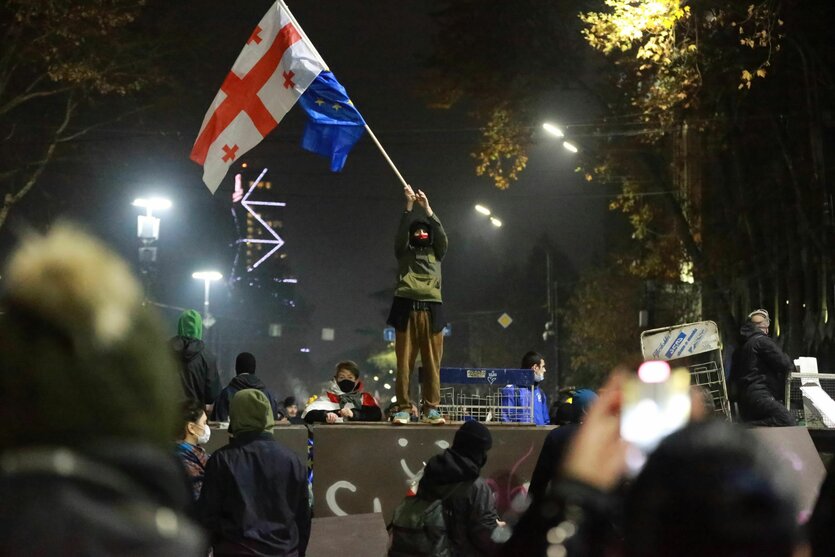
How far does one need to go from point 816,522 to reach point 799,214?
22.3 meters

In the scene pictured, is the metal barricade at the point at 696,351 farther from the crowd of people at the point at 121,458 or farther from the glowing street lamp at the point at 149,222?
the glowing street lamp at the point at 149,222

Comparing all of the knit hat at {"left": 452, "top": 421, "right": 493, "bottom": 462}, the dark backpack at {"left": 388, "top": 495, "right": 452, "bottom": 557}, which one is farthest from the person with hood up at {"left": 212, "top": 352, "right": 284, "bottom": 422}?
the knit hat at {"left": 452, "top": 421, "right": 493, "bottom": 462}

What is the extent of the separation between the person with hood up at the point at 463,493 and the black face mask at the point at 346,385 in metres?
3.61

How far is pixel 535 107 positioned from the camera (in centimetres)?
2686

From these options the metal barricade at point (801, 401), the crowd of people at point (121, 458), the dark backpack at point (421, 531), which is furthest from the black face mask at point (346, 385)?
the crowd of people at point (121, 458)

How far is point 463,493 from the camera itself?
6.98 m

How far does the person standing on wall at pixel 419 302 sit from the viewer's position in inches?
404

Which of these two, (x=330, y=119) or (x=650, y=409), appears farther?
(x=330, y=119)

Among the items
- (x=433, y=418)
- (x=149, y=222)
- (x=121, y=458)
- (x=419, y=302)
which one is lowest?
(x=121, y=458)

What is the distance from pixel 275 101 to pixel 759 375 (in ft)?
17.9

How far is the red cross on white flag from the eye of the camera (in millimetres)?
11352

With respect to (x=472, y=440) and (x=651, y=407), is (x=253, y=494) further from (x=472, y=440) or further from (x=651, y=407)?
(x=651, y=407)

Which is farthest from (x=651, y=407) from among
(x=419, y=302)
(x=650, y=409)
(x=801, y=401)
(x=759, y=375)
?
(x=801, y=401)

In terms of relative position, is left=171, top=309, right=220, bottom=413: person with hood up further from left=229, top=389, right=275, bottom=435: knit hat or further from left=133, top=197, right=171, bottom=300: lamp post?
left=133, top=197, right=171, bottom=300: lamp post
